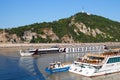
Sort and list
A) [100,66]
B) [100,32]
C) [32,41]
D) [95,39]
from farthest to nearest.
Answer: [100,32] < [95,39] < [32,41] < [100,66]

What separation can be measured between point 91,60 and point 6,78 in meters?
19.7

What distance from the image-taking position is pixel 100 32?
196250 mm

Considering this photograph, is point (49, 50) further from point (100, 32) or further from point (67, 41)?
point (100, 32)

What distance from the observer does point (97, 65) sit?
59.4 meters

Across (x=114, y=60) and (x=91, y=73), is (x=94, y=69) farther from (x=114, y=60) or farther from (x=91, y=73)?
(x=114, y=60)

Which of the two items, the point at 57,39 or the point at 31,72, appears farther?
the point at 57,39

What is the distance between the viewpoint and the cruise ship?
5975cm

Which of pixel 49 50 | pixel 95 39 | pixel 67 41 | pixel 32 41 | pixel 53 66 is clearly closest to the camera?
pixel 53 66

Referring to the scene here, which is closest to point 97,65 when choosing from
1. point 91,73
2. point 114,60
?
point 91,73

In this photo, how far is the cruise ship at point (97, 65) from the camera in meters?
59.8

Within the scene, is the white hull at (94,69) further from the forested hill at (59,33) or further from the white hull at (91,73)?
the forested hill at (59,33)

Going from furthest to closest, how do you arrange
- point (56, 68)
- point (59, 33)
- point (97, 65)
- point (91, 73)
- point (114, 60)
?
1. point (59, 33)
2. point (56, 68)
3. point (114, 60)
4. point (97, 65)
5. point (91, 73)

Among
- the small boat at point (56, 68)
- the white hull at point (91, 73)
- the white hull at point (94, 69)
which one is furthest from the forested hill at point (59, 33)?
the white hull at point (91, 73)

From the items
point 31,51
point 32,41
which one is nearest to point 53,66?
point 31,51
